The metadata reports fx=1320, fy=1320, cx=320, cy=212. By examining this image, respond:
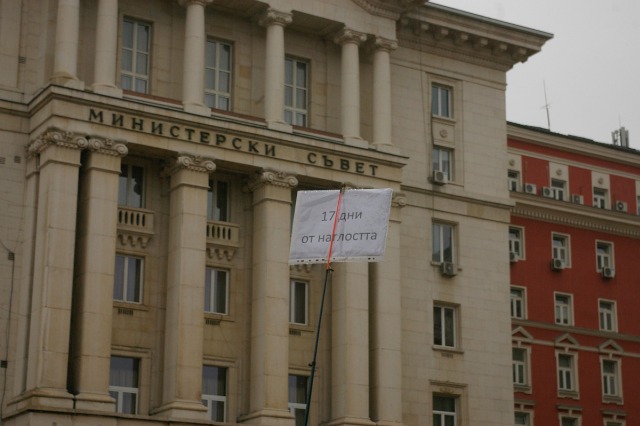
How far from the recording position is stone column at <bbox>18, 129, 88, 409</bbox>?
36.6 m

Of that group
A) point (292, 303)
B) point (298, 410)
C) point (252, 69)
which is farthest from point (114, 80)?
point (298, 410)

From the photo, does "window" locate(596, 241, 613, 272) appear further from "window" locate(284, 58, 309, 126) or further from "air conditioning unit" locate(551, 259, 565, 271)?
"window" locate(284, 58, 309, 126)

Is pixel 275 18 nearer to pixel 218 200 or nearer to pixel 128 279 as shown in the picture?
pixel 218 200

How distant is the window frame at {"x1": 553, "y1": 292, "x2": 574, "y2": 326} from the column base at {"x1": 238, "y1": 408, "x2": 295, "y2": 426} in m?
20.5

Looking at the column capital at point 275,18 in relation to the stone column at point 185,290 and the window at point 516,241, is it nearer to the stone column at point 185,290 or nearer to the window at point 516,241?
the stone column at point 185,290

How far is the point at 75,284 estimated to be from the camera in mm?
38469

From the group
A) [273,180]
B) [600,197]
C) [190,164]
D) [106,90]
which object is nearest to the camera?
[106,90]

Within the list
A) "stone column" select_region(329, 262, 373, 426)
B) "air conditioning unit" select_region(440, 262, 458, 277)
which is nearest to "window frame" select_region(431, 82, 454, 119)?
"air conditioning unit" select_region(440, 262, 458, 277)

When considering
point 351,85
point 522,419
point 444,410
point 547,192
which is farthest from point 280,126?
point 547,192

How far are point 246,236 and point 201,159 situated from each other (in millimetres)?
3332

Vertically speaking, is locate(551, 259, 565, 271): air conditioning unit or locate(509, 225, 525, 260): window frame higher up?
locate(509, 225, 525, 260): window frame

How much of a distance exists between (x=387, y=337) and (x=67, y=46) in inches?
547

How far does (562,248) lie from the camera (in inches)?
2318

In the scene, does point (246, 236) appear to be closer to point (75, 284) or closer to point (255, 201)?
point (255, 201)
